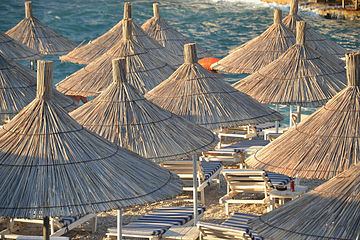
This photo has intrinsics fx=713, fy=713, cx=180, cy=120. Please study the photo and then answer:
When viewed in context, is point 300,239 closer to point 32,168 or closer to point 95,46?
point 32,168

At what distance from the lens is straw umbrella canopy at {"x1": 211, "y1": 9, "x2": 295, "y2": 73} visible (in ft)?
36.7

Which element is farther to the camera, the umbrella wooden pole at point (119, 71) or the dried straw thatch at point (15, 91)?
the dried straw thatch at point (15, 91)

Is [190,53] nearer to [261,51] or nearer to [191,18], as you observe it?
[261,51]

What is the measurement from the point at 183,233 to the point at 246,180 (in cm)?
140

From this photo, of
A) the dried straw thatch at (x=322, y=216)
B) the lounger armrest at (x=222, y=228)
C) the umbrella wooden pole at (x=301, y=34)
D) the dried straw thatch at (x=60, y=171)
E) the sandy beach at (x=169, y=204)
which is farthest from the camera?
the umbrella wooden pole at (x=301, y=34)

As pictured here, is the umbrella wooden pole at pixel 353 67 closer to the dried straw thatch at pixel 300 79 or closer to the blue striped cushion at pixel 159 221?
the blue striped cushion at pixel 159 221

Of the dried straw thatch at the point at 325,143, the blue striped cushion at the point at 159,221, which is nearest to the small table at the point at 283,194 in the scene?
the blue striped cushion at the point at 159,221

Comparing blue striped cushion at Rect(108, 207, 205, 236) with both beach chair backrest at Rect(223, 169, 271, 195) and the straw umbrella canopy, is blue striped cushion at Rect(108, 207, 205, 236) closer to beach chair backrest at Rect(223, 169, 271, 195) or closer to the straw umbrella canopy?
beach chair backrest at Rect(223, 169, 271, 195)

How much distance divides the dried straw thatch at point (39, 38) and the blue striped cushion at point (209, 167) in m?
6.13

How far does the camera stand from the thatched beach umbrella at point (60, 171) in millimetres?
4660

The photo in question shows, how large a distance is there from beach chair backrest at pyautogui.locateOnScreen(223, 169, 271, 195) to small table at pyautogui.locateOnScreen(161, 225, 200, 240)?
1114 mm

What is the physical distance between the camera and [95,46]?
41.6 ft

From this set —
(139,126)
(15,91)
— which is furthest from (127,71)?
(139,126)

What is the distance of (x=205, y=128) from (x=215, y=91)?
811mm
